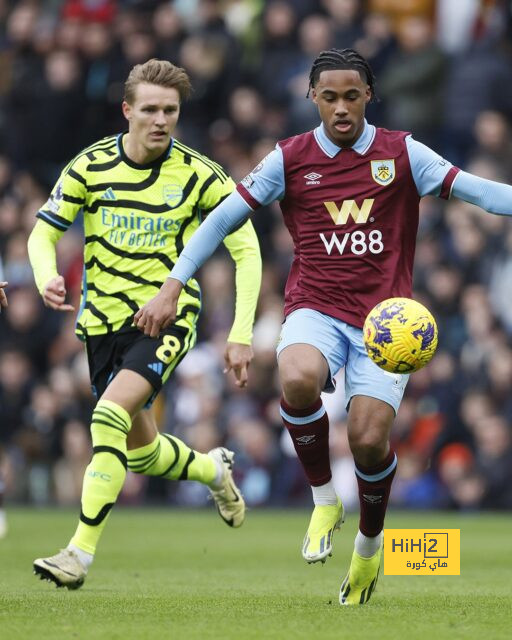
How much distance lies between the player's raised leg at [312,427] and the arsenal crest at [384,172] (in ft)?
3.11

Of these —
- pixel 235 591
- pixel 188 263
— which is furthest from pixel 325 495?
pixel 188 263

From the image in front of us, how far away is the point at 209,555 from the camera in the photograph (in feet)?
39.3

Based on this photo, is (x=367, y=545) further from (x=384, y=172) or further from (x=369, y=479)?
(x=384, y=172)

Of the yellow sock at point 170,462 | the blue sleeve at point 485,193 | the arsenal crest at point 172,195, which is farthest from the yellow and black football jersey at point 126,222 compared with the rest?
the blue sleeve at point 485,193

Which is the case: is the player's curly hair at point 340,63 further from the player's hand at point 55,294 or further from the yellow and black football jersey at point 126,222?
the player's hand at point 55,294

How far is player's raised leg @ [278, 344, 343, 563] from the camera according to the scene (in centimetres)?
776

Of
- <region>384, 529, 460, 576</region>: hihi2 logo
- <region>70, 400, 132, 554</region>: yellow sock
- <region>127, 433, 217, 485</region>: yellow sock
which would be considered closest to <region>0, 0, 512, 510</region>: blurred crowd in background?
<region>127, 433, 217, 485</region>: yellow sock

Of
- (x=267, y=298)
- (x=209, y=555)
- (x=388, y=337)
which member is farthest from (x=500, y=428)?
(x=388, y=337)

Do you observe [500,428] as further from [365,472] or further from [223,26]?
[365,472]

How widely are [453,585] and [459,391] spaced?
6.79 metres

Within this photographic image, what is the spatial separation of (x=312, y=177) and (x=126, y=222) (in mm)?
1458

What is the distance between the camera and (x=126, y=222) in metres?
9.10

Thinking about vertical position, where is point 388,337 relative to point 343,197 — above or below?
below

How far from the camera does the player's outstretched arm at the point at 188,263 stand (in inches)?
306
